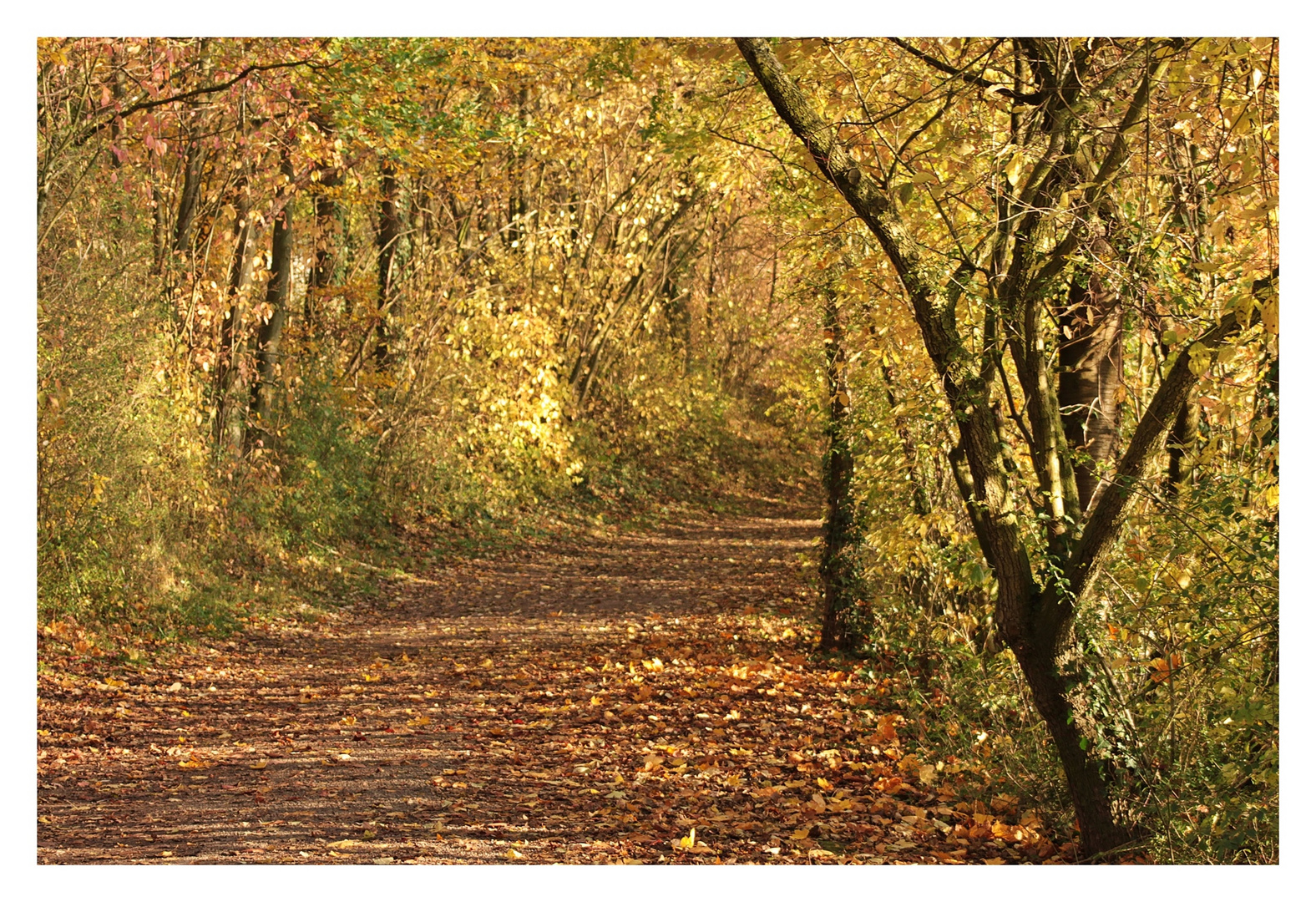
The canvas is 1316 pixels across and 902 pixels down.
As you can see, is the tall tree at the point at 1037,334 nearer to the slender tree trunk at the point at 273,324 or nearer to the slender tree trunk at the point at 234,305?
the slender tree trunk at the point at 234,305

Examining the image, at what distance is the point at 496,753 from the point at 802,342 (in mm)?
4387

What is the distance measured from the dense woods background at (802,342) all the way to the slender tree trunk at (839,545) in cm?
3

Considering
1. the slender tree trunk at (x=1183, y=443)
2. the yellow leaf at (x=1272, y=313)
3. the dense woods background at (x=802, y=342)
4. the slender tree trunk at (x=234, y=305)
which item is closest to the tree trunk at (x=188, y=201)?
the dense woods background at (x=802, y=342)

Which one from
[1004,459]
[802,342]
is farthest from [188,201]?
[1004,459]

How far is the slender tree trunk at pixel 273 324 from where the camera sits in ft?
34.3

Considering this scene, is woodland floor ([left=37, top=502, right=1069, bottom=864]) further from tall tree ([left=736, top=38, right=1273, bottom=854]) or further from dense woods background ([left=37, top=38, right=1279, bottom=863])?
tall tree ([left=736, top=38, right=1273, bottom=854])

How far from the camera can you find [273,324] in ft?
35.1

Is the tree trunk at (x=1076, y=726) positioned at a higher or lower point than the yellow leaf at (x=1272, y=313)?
lower

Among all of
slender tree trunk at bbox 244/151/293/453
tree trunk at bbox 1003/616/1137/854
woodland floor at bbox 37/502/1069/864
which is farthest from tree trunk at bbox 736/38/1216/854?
slender tree trunk at bbox 244/151/293/453

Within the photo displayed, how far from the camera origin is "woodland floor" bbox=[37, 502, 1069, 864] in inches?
174

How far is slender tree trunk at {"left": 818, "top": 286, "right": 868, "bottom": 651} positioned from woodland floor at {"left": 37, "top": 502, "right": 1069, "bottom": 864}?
0.37 metres

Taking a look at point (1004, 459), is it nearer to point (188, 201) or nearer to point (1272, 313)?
point (1272, 313)

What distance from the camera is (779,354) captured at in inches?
751
